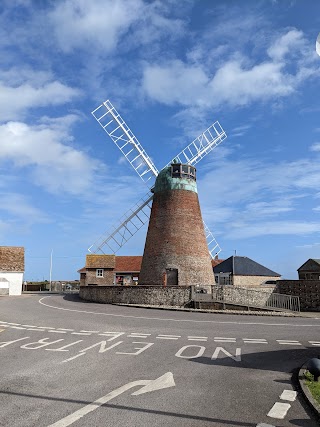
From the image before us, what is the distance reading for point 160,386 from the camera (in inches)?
268

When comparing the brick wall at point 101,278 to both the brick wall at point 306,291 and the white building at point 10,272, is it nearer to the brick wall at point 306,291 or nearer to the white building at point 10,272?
the white building at point 10,272

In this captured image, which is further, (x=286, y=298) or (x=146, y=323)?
(x=286, y=298)

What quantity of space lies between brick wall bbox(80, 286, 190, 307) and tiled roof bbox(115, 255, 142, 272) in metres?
→ 27.0

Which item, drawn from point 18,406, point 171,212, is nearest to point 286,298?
point 171,212

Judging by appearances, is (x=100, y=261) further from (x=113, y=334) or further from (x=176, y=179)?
(x=113, y=334)

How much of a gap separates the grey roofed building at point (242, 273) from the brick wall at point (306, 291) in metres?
14.3

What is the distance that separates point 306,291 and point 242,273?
55.1 ft

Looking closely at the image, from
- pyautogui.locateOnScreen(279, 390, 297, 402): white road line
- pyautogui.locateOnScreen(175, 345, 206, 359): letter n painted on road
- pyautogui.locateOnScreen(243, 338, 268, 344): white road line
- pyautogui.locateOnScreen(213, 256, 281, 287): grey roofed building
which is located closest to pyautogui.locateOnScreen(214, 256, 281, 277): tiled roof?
pyautogui.locateOnScreen(213, 256, 281, 287): grey roofed building

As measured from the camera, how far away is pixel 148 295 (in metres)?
26.2

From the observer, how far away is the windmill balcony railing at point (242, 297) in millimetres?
25406

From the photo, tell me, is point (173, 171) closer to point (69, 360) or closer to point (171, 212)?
point (171, 212)

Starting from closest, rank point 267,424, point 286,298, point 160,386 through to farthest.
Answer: point 267,424, point 160,386, point 286,298

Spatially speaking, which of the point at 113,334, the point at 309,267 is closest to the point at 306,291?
the point at 113,334

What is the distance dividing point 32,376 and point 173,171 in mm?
24848
